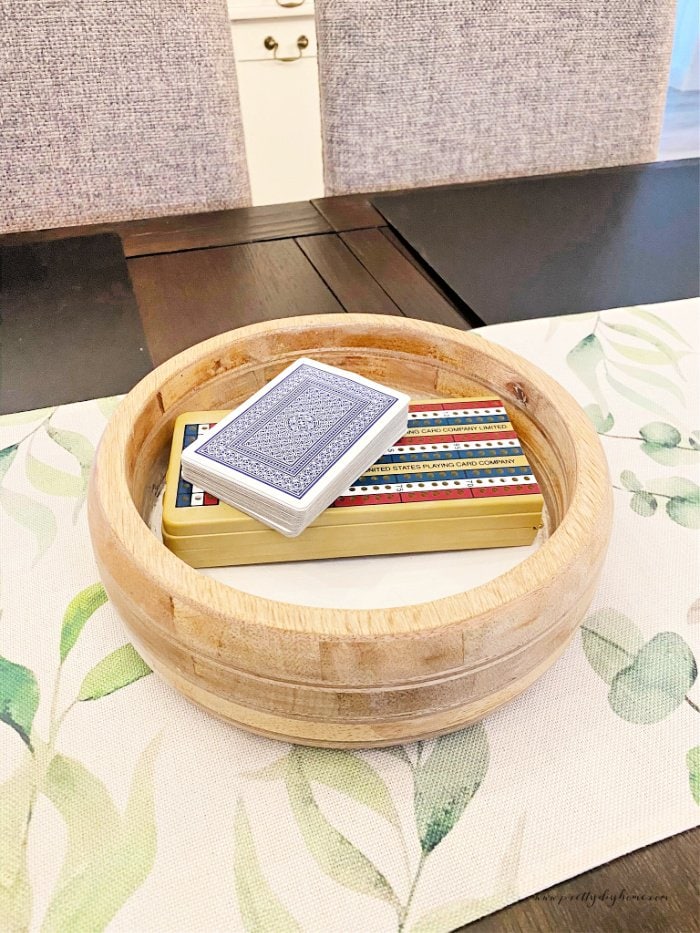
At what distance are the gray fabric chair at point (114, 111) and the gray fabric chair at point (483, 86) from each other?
0.16 meters

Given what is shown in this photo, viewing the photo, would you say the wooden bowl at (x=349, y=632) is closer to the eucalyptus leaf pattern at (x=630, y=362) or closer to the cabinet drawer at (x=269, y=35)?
the eucalyptus leaf pattern at (x=630, y=362)

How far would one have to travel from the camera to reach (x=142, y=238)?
939 mm

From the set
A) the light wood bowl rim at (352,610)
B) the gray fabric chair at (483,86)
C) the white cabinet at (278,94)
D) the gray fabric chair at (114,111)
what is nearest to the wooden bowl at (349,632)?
the light wood bowl rim at (352,610)

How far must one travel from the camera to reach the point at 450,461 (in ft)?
1.70

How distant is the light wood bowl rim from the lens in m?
0.36

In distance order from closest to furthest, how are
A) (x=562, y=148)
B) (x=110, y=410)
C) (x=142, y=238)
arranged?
(x=110, y=410)
(x=142, y=238)
(x=562, y=148)

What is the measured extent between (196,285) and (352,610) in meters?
0.58

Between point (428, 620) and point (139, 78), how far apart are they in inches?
35.3

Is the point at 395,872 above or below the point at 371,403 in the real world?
below

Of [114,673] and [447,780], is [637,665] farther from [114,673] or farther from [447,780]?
[114,673]

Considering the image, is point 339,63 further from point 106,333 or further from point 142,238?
point 106,333

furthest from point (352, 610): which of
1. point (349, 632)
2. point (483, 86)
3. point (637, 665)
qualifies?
point (483, 86)

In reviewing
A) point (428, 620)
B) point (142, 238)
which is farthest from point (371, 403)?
point (142, 238)

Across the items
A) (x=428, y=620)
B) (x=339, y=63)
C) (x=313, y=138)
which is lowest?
(x=313, y=138)
